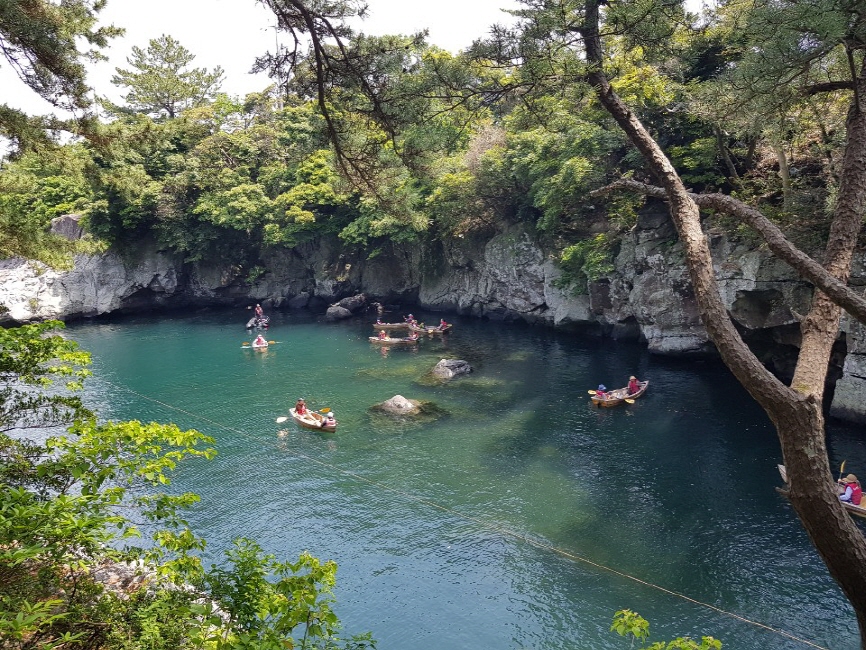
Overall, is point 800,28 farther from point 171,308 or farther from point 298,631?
point 171,308

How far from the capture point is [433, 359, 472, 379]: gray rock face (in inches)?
967

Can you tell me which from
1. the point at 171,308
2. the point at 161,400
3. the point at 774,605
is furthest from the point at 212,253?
the point at 774,605

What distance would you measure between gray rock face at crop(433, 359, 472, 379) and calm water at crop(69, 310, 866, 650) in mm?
621

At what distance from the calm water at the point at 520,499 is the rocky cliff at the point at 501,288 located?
2001 mm

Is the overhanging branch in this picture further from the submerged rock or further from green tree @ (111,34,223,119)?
green tree @ (111,34,223,119)

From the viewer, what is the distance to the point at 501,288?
112 feet

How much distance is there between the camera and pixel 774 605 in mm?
10680

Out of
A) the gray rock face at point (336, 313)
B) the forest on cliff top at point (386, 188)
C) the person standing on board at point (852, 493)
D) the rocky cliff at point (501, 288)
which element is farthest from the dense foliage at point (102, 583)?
the gray rock face at point (336, 313)

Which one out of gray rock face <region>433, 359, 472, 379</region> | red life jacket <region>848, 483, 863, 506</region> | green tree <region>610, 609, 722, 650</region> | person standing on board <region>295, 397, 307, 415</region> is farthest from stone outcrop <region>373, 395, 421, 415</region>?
green tree <region>610, 609, 722, 650</region>

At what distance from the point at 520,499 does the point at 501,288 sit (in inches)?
813

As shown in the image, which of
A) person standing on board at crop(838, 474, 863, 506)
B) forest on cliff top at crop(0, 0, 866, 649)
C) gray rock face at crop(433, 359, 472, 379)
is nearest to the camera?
forest on cliff top at crop(0, 0, 866, 649)

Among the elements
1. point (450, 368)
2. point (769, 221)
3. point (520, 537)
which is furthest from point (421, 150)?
point (450, 368)

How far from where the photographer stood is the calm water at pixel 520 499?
35.1 feet

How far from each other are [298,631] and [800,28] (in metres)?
11.5
